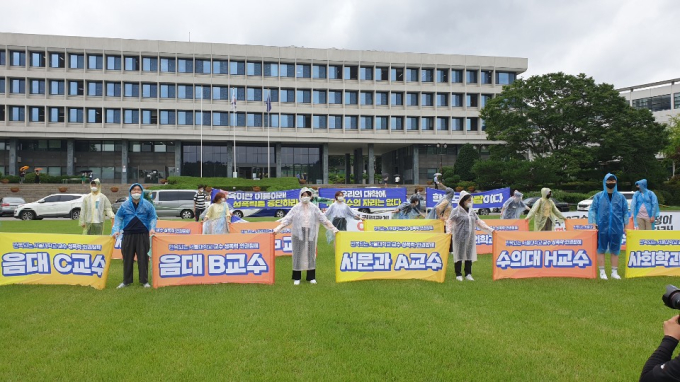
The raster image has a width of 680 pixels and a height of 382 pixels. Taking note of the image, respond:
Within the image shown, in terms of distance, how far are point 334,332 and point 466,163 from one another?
47689 millimetres

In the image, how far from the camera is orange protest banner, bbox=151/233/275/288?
8883 mm

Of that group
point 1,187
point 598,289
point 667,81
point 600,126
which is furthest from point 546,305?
point 667,81

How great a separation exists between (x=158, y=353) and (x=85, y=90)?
58.2m

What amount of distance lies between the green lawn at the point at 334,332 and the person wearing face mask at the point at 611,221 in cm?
98

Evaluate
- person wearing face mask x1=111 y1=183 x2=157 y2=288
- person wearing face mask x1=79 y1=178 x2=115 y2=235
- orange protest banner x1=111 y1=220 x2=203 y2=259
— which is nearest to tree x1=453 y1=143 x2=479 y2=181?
orange protest banner x1=111 y1=220 x2=203 y2=259

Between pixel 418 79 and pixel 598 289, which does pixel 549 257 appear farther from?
pixel 418 79

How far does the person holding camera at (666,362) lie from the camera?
2.82 meters

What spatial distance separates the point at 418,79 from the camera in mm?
62344

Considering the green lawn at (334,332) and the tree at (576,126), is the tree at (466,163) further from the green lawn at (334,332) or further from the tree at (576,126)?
the green lawn at (334,332)

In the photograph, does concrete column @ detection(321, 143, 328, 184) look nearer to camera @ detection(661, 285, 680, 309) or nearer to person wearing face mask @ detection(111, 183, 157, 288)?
person wearing face mask @ detection(111, 183, 157, 288)

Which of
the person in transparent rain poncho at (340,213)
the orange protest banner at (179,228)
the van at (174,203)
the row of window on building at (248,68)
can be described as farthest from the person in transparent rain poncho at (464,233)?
the row of window on building at (248,68)

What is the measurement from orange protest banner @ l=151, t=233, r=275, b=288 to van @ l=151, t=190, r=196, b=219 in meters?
21.0

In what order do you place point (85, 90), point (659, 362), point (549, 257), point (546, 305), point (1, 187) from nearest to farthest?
point (659, 362) → point (546, 305) → point (549, 257) → point (1, 187) → point (85, 90)

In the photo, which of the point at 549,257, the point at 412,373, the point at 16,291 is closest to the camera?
the point at 412,373
